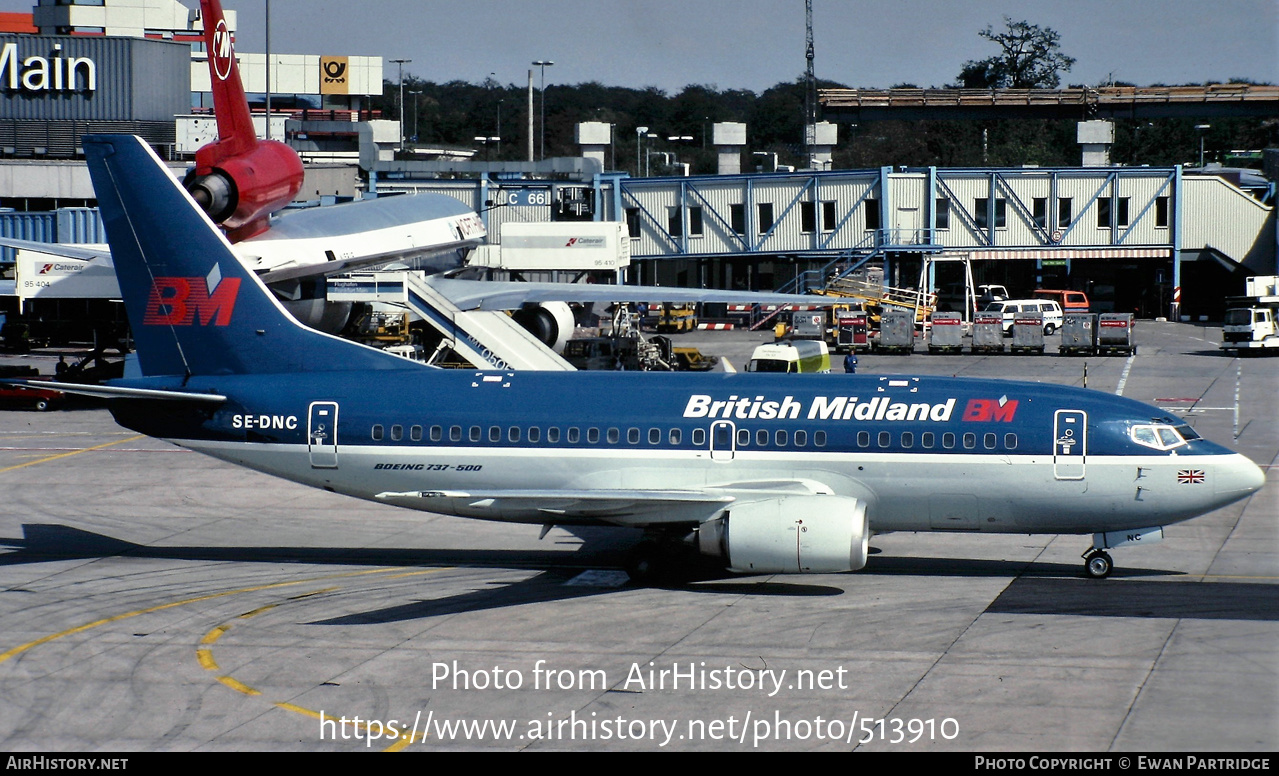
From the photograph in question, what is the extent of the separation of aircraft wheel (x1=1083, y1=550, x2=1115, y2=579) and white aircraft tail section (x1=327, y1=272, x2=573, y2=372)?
28.6 meters

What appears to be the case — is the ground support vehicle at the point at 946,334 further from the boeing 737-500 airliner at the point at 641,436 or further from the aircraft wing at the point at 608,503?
the aircraft wing at the point at 608,503

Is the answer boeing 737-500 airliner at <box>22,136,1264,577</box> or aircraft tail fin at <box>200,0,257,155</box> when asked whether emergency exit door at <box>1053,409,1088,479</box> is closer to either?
boeing 737-500 airliner at <box>22,136,1264,577</box>

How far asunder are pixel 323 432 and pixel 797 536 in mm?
10425

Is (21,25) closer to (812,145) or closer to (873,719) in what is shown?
(812,145)

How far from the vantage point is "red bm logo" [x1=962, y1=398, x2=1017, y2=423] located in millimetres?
26109

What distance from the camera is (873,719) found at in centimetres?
1834

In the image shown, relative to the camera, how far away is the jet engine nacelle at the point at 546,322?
59094 millimetres

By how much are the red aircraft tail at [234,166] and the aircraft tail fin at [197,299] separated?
84.3 ft

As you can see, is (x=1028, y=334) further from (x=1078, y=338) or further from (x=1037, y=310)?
(x=1037, y=310)

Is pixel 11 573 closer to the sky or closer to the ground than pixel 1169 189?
closer to the ground

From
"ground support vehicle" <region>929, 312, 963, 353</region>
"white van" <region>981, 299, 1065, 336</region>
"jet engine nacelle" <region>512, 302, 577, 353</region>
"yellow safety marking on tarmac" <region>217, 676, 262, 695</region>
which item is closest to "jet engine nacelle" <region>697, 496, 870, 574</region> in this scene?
"yellow safety marking on tarmac" <region>217, 676, 262, 695</region>

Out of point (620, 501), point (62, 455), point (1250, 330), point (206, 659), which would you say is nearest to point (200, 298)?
point (206, 659)
